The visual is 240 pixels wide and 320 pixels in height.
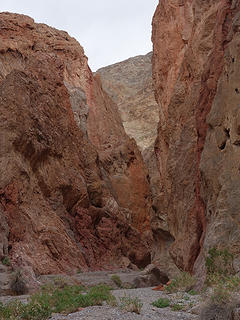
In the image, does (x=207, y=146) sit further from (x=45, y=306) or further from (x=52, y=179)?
(x=52, y=179)

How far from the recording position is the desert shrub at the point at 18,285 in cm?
1834

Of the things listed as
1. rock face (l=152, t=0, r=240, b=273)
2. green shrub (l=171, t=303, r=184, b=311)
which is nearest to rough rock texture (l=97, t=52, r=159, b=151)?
rock face (l=152, t=0, r=240, b=273)

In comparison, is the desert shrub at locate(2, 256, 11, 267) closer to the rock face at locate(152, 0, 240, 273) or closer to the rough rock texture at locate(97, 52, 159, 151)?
the rock face at locate(152, 0, 240, 273)

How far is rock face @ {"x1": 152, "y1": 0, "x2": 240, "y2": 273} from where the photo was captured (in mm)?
14656

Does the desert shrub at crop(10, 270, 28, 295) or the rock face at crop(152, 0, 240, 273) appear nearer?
the rock face at crop(152, 0, 240, 273)

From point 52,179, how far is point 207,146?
16851mm

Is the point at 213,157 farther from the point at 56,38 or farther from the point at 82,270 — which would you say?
the point at 56,38

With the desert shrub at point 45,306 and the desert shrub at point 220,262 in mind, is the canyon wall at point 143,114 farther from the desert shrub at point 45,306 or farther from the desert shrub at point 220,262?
the desert shrub at point 45,306

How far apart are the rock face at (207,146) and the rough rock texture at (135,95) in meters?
49.6

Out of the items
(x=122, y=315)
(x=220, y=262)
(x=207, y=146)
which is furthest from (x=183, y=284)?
(x=122, y=315)

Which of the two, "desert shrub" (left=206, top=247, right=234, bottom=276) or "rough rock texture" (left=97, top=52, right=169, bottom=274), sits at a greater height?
"rough rock texture" (left=97, top=52, right=169, bottom=274)

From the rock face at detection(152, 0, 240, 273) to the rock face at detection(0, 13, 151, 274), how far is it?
26.0 feet

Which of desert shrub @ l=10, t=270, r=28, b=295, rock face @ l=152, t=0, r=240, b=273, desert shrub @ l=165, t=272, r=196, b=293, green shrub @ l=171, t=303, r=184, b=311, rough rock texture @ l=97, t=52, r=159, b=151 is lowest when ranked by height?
desert shrub @ l=165, t=272, r=196, b=293

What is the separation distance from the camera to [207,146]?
17.4 meters
